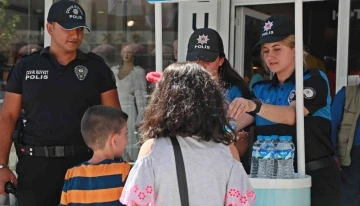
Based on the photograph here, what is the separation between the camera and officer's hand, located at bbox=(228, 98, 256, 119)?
111 inches

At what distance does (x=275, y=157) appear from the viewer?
309cm

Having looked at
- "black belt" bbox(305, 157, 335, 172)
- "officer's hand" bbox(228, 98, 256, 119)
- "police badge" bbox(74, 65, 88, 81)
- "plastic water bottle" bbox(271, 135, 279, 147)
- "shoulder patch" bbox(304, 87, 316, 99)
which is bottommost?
"black belt" bbox(305, 157, 335, 172)

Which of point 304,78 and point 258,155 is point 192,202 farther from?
point 304,78

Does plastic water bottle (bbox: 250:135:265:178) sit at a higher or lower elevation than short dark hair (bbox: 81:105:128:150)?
lower

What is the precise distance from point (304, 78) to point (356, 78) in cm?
244

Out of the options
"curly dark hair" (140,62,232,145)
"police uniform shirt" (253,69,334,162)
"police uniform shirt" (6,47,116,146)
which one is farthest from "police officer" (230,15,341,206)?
"police uniform shirt" (6,47,116,146)

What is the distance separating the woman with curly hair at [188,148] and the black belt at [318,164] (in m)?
0.95

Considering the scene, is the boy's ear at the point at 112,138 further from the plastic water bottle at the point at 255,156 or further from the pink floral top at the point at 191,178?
the plastic water bottle at the point at 255,156

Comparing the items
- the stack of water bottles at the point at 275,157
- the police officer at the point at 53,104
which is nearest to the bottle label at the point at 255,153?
the stack of water bottles at the point at 275,157

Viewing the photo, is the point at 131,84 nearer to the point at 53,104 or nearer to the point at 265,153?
the point at 53,104

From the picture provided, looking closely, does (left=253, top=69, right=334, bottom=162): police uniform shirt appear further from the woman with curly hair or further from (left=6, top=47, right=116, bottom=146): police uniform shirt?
(left=6, top=47, right=116, bottom=146): police uniform shirt

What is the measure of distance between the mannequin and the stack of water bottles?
3.21 m

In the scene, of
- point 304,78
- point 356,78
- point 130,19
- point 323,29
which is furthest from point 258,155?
point 323,29

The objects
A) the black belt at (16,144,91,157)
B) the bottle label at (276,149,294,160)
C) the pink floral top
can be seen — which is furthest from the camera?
the black belt at (16,144,91,157)
